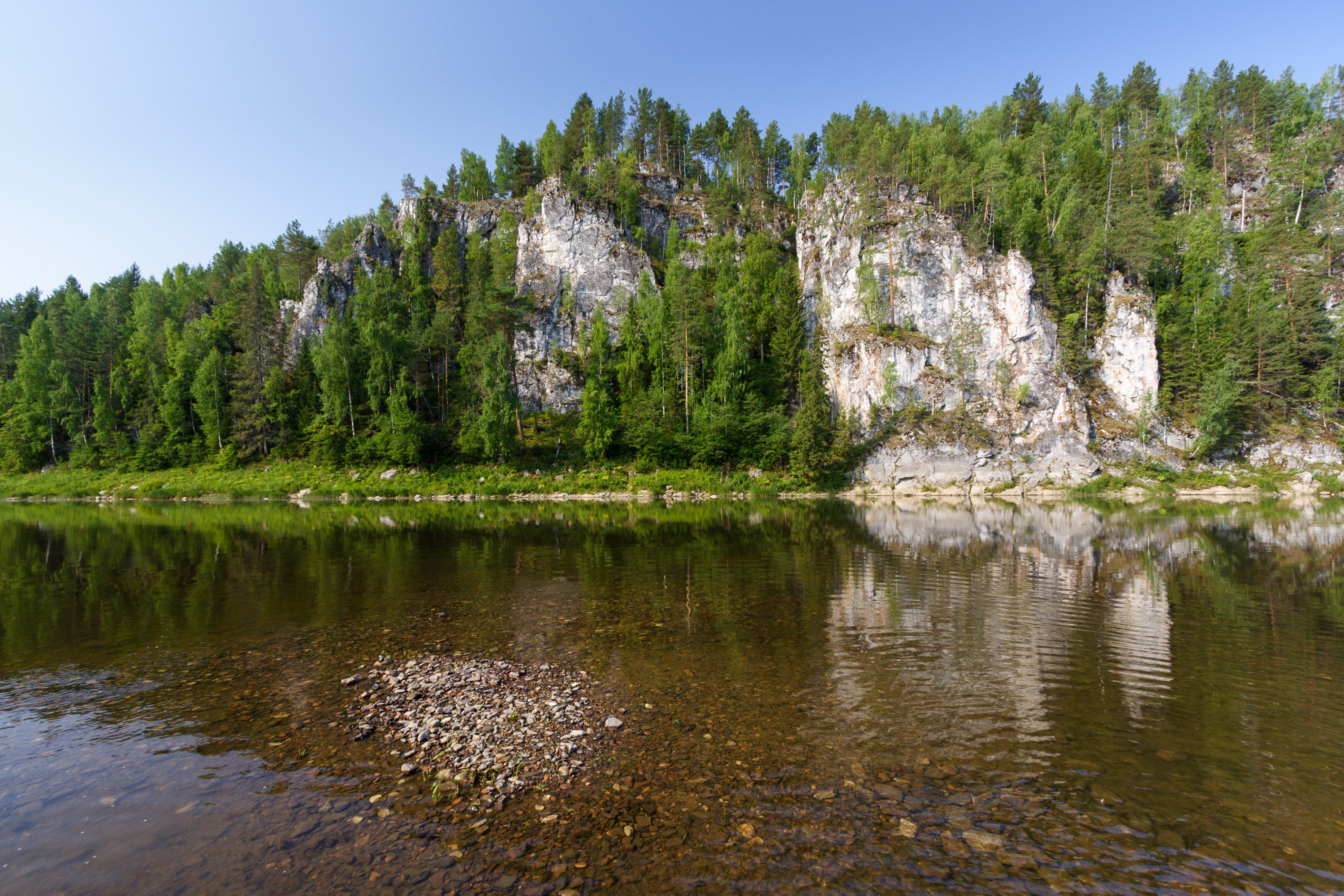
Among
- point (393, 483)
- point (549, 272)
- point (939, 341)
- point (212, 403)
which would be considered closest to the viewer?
point (393, 483)

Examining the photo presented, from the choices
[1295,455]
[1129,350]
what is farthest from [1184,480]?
[1129,350]

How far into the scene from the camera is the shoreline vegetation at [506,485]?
56250 millimetres

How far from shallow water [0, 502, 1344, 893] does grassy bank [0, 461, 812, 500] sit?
1511 inches

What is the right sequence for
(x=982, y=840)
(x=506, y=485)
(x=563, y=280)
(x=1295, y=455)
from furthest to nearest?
(x=563, y=280)
(x=506, y=485)
(x=1295, y=455)
(x=982, y=840)

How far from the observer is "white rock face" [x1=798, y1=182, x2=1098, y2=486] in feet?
198

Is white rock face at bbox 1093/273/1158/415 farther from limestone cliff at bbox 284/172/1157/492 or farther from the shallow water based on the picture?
the shallow water

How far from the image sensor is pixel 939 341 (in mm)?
67125

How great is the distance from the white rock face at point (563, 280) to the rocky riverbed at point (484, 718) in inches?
2580

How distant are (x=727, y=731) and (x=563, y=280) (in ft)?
268

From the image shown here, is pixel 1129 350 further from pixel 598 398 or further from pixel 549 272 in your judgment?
pixel 549 272

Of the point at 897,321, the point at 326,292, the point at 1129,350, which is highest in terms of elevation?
the point at 326,292

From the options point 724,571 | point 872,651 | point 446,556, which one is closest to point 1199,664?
point 872,651

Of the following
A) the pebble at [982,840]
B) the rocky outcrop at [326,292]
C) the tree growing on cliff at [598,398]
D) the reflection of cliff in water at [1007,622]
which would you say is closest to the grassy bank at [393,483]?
the tree growing on cliff at [598,398]

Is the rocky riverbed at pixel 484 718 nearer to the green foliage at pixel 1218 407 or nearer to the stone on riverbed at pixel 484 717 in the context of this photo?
the stone on riverbed at pixel 484 717
